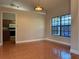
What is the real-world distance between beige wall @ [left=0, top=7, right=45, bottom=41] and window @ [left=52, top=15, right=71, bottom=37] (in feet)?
3.63

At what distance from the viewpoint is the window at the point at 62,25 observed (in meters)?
5.65

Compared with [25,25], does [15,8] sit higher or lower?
higher

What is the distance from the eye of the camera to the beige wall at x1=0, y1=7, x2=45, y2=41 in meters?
6.16

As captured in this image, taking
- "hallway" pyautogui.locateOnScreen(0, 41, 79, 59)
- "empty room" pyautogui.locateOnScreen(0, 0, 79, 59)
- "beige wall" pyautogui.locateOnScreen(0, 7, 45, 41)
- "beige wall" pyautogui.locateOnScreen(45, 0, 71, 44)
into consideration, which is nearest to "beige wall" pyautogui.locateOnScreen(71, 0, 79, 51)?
"hallway" pyautogui.locateOnScreen(0, 41, 79, 59)

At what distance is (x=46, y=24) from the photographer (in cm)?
753

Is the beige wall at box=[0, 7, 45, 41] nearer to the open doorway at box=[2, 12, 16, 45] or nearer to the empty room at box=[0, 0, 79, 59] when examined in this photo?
the empty room at box=[0, 0, 79, 59]

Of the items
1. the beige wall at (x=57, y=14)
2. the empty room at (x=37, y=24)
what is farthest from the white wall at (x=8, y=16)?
the beige wall at (x=57, y=14)

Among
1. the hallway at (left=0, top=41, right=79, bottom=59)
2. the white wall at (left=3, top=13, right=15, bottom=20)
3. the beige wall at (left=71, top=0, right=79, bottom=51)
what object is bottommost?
the hallway at (left=0, top=41, right=79, bottom=59)

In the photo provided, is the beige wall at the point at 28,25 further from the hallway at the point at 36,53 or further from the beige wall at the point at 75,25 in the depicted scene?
the beige wall at the point at 75,25

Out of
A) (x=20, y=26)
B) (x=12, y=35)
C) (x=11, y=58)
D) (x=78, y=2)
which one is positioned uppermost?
(x=78, y=2)

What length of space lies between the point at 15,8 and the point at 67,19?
345 centimetres

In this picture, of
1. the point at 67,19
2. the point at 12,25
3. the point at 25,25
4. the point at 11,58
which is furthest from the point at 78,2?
the point at 12,25

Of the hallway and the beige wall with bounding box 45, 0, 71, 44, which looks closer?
the hallway

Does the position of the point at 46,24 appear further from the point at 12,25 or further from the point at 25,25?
the point at 12,25
